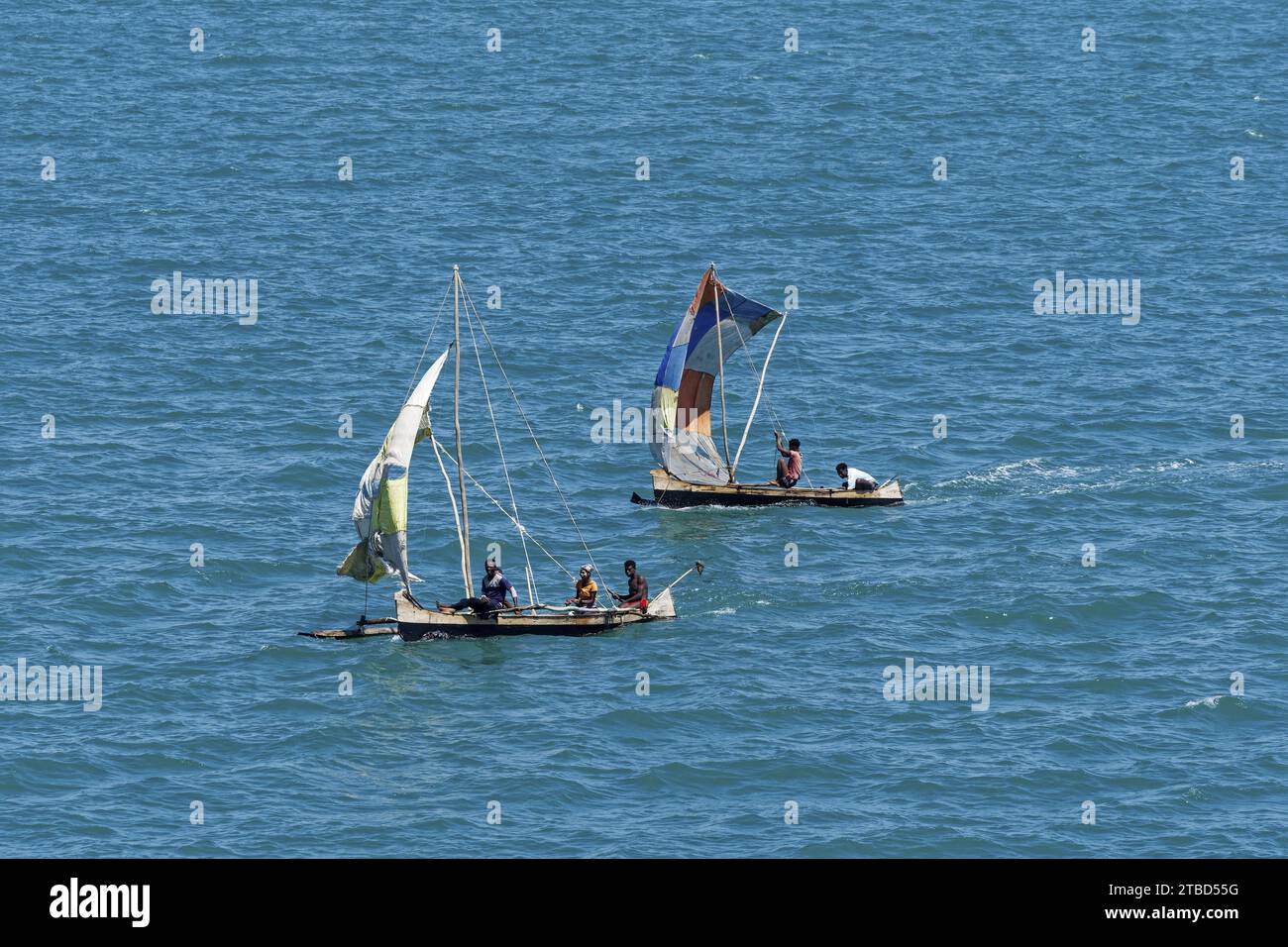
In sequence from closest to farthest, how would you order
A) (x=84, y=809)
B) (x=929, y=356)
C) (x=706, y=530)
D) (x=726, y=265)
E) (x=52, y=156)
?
1. (x=84, y=809)
2. (x=706, y=530)
3. (x=929, y=356)
4. (x=726, y=265)
5. (x=52, y=156)

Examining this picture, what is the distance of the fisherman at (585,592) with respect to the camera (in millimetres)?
65438

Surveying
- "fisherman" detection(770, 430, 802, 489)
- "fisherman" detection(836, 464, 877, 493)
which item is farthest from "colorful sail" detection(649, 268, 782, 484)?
"fisherman" detection(836, 464, 877, 493)

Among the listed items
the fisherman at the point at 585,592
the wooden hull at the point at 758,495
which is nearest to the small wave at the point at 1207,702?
the fisherman at the point at 585,592

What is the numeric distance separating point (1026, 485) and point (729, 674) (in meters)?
20.0

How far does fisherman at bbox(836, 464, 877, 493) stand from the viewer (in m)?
76.6

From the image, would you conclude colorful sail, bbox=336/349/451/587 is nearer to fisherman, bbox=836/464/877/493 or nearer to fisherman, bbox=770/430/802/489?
fisherman, bbox=770/430/802/489

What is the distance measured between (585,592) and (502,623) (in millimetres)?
2710

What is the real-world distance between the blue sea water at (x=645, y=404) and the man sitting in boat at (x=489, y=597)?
1087 mm

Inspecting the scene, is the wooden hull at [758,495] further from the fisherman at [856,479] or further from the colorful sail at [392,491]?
the colorful sail at [392,491]

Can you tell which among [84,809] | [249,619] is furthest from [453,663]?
[84,809]

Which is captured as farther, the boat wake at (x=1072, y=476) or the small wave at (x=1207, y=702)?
the boat wake at (x=1072, y=476)

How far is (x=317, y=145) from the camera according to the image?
121 meters

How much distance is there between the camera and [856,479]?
76.6 m
